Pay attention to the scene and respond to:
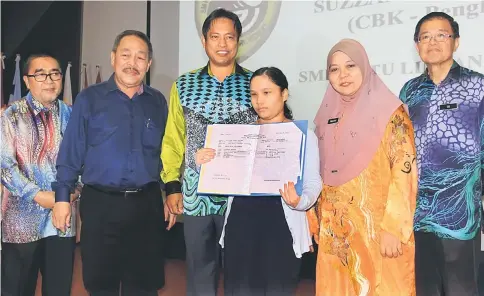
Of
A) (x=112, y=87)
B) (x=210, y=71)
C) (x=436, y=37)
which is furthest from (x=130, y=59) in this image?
(x=436, y=37)

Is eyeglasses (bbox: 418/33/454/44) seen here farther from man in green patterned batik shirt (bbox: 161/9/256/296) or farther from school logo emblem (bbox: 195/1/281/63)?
school logo emblem (bbox: 195/1/281/63)

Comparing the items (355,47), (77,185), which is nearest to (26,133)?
(77,185)

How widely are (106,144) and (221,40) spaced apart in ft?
2.30

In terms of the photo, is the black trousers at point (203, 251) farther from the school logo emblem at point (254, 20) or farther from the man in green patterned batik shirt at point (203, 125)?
the school logo emblem at point (254, 20)

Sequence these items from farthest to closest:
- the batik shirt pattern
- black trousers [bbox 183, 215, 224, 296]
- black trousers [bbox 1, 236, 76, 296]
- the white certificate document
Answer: black trousers [bbox 1, 236, 76, 296]
black trousers [bbox 183, 215, 224, 296]
the batik shirt pattern
the white certificate document

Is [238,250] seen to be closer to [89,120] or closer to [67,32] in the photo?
[89,120]

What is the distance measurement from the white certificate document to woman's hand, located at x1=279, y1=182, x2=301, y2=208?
33 mm

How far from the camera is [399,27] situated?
2.93 metres

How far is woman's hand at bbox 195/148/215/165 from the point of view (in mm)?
2227

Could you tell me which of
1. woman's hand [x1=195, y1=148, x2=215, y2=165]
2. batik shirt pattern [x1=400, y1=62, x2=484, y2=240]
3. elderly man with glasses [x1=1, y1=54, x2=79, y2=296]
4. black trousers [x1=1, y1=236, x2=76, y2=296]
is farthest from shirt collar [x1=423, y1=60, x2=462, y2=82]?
black trousers [x1=1, y1=236, x2=76, y2=296]

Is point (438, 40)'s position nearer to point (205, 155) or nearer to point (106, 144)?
point (205, 155)

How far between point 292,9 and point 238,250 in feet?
6.14

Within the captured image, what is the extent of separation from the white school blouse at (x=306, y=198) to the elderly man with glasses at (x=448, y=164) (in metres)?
0.53

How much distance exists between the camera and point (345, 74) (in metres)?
2.03
